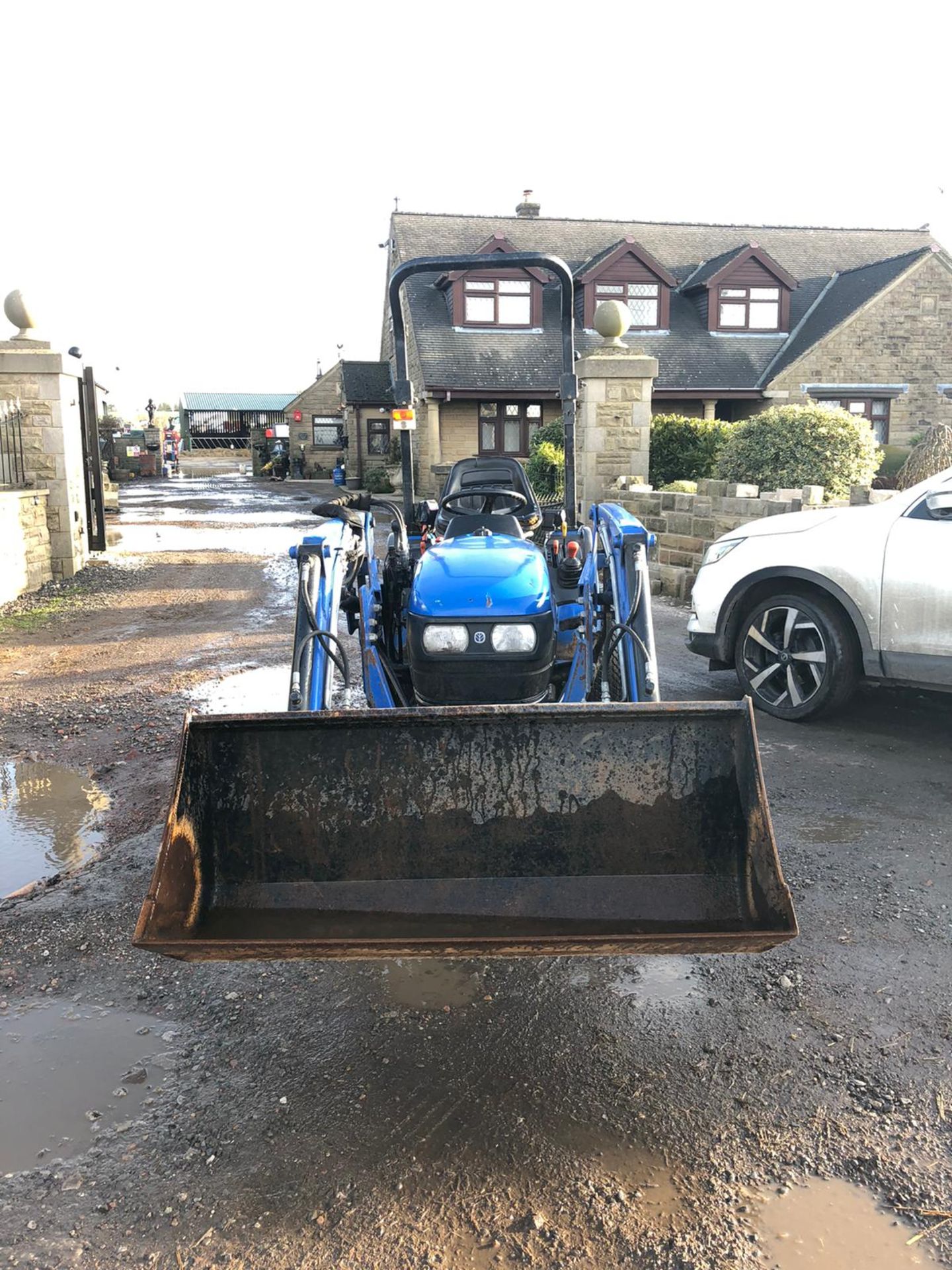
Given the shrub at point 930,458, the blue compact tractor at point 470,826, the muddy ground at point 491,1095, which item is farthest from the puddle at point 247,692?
the shrub at point 930,458

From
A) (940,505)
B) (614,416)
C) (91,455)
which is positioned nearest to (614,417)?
(614,416)

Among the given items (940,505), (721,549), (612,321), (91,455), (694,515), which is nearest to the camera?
(940,505)

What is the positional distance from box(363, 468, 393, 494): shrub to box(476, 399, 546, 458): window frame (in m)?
5.26

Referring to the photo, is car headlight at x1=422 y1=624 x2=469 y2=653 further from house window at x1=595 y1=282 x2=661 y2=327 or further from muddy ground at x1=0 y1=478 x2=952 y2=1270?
house window at x1=595 y1=282 x2=661 y2=327

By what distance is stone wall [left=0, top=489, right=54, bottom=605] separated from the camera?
11312mm

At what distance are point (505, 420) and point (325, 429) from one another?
18.1 meters

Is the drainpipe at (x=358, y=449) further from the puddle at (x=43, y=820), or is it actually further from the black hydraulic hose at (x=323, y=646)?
the black hydraulic hose at (x=323, y=646)

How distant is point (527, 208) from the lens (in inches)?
1335

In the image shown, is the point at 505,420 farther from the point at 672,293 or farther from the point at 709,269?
the point at 709,269

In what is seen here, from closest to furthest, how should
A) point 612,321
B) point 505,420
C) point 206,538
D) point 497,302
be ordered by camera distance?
point 612,321 < point 206,538 < point 497,302 < point 505,420

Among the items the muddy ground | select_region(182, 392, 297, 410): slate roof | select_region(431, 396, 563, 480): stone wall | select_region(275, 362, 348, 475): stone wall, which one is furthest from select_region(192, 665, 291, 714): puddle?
select_region(182, 392, 297, 410): slate roof

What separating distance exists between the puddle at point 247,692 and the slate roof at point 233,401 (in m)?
73.2

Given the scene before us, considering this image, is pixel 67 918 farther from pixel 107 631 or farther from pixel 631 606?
pixel 107 631

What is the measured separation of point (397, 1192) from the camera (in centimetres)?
254
